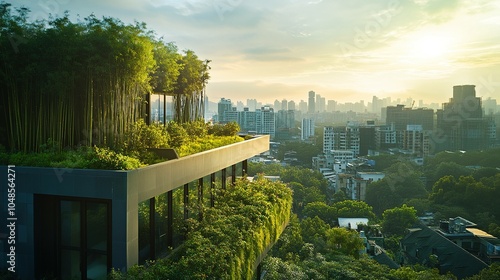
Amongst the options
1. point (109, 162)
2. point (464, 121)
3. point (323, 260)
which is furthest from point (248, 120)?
point (109, 162)

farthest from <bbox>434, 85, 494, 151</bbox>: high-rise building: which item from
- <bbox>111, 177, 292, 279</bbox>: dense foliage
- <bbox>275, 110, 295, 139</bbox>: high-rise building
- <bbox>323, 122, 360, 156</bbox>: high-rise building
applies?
<bbox>111, 177, 292, 279</bbox>: dense foliage

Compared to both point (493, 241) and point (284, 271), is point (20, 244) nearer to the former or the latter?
point (284, 271)

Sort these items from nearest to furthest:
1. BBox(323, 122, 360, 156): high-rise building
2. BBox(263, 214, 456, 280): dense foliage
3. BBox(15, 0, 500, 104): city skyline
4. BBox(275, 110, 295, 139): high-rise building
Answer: BBox(15, 0, 500, 104): city skyline
BBox(263, 214, 456, 280): dense foliage
BBox(323, 122, 360, 156): high-rise building
BBox(275, 110, 295, 139): high-rise building

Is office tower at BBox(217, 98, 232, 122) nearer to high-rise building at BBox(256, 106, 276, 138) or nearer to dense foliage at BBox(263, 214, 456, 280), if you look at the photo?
dense foliage at BBox(263, 214, 456, 280)

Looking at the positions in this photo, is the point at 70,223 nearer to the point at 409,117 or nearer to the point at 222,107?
the point at 222,107

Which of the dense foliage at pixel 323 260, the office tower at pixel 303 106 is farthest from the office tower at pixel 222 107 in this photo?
the office tower at pixel 303 106

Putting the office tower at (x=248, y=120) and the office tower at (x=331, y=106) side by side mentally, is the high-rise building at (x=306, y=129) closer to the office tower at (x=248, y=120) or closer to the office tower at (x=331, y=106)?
the office tower at (x=248, y=120)

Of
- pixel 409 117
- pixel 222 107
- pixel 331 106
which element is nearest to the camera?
pixel 222 107

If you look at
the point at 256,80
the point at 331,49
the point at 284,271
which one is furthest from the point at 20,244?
the point at 256,80
